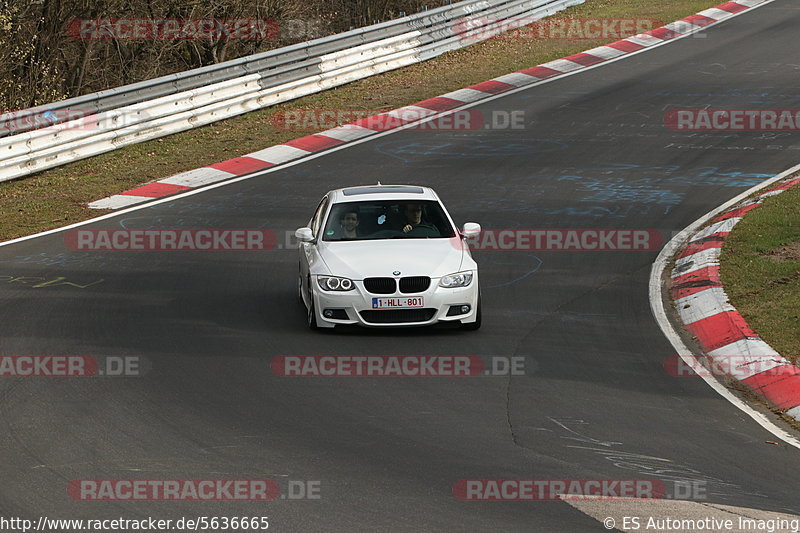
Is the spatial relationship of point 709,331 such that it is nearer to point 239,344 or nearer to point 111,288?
point 239,344

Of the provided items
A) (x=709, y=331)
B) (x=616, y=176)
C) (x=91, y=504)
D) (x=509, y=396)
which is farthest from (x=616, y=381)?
(x=616, y=176)

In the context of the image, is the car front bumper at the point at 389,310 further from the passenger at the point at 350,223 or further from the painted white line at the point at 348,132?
the painted white line at the point at 348,132

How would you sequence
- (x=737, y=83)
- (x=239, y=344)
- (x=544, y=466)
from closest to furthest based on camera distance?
1. (x=544, y=466)
2. (x=239, y=344)
3. (x=737, y=83)

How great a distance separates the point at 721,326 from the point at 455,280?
2.74 meters

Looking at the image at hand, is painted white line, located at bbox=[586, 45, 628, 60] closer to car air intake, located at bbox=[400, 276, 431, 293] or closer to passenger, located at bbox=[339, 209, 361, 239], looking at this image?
passenger, located at bbox=[339, 209, 361, 239]

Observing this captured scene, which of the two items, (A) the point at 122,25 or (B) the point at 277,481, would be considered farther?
(A) the point at 122,25

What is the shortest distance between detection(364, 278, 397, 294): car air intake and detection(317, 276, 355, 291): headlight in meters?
0.16

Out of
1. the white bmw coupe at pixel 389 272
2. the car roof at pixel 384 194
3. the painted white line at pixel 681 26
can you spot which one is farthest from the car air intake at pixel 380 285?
the painted white line at pixel 681 26

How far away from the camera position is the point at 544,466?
7.80m

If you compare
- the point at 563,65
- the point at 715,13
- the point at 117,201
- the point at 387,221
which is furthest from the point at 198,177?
the point at 715,13

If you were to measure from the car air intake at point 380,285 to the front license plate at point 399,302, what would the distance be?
10 centimetres

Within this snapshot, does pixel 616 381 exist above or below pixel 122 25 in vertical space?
below

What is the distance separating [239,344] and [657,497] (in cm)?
502

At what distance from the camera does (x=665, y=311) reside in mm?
12289
